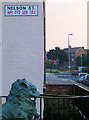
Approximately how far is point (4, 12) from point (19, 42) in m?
0.88

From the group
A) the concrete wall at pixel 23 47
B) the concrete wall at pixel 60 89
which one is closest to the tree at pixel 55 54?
the concrete wall at pixel 60 89

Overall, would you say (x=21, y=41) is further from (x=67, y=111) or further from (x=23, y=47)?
(x=67, y=111)

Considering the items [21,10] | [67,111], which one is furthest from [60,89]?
[21,10]

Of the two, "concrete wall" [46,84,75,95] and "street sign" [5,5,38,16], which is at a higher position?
"street sign" [5,5,38,16]

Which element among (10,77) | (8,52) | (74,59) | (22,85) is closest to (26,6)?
(8,52)

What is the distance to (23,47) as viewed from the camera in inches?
227

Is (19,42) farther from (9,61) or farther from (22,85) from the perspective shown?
(22,85)

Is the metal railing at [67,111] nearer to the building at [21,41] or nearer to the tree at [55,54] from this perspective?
the building at [21,41]

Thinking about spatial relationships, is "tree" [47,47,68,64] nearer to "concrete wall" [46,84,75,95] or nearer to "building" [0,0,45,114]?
"concrete wall" [46,84,75,95]

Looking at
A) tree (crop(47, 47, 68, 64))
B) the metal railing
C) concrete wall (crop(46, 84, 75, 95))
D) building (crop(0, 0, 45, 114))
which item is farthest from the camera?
tree (crop(47, 47, 68, 64))

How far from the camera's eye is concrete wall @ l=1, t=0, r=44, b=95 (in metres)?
5.71

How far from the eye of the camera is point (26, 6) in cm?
570

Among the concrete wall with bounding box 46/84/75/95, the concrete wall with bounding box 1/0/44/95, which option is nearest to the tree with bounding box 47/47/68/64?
the concrete wall with bounding box 46/84/75/95

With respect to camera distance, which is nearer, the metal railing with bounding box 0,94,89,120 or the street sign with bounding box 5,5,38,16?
the metal railing with bounding box 0,94,89,120
